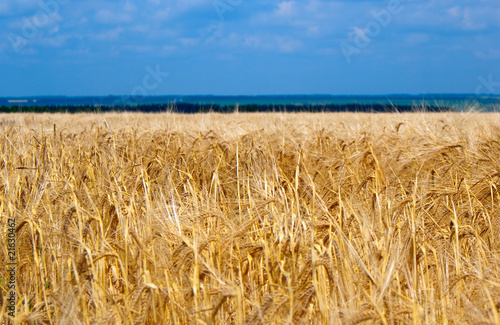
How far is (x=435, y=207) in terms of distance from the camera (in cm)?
361

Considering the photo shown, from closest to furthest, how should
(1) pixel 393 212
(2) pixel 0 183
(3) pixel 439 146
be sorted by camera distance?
1. (1) pixel 393 212
2. (2) pixel 0 183
3. (3) pixel 439 146

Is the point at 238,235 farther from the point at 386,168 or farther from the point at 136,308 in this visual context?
the point at 386,168

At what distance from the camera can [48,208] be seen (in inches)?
130

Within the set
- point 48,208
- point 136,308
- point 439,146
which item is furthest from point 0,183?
point 439,146

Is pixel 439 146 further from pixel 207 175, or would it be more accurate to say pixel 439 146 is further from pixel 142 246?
pixel 142 246

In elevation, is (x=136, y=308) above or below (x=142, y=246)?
below

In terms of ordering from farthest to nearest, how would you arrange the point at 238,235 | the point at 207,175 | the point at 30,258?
the point at 207,175 → the point at 30,258 → the point at 238,235

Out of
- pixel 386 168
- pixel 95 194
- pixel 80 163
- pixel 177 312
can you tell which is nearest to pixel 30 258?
pixel 95 194

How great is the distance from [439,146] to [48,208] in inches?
126

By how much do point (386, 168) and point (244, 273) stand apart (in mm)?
2461

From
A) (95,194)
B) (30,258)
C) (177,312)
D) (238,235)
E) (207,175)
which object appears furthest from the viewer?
(207,175)

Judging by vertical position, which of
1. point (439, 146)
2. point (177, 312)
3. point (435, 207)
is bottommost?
point (177, 312)

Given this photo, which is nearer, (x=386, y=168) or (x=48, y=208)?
(x=48, y=208)

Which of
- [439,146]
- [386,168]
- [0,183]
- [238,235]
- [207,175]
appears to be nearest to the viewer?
[238,235]
